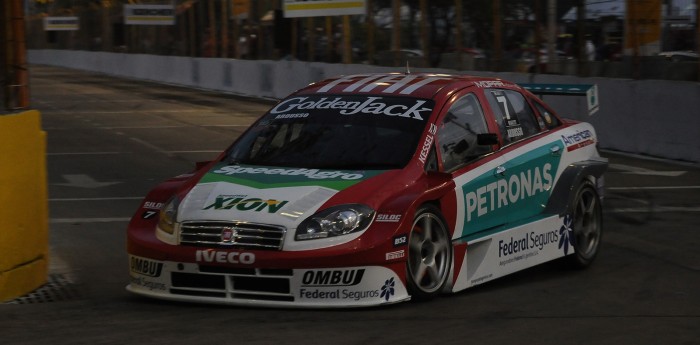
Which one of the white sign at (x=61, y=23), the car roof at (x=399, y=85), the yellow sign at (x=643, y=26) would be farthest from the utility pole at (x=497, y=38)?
the white sign at (x=61, y=23)

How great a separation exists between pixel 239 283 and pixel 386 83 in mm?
2158

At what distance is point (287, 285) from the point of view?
717cm

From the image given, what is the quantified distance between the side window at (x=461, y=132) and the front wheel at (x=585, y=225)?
106 cm

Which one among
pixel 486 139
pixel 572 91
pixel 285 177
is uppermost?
pixel 572 91

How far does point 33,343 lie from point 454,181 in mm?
2818

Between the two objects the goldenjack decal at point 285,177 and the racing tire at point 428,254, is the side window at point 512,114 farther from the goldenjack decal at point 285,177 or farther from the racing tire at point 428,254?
the goldenjack decal at point 285,177

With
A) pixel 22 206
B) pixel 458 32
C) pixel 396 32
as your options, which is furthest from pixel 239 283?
pixel 396 32

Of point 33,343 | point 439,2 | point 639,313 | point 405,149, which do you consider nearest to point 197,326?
point 33,343

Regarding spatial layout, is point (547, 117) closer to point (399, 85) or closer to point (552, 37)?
point (399, 85)

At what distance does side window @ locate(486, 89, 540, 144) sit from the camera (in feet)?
29.1

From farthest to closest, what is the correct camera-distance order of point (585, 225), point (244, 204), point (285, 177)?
point (585, 225) < point (285, 177) < point (244, 204)

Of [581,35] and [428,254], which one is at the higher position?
[581,35]

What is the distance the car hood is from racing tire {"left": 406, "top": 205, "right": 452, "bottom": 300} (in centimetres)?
42

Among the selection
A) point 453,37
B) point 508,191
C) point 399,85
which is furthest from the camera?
point 453,37
